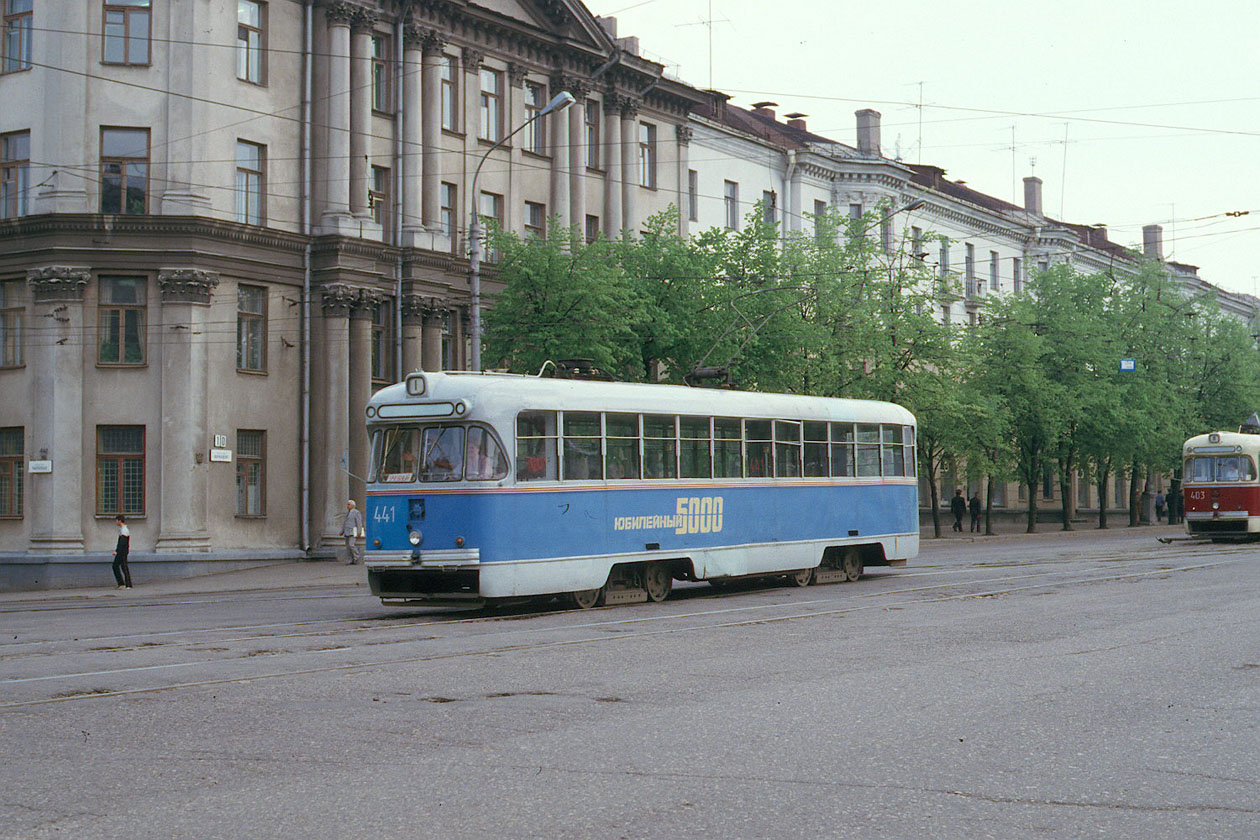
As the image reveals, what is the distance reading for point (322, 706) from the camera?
10.0m

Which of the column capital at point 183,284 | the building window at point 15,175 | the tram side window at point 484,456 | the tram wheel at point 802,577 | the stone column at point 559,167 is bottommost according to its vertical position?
A: the tram wheel at point 802,577

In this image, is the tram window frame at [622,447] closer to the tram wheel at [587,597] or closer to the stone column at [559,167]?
the tram wheel at [587,597]

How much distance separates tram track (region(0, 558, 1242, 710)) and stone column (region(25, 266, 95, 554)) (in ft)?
55.8

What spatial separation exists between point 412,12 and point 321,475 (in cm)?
1200

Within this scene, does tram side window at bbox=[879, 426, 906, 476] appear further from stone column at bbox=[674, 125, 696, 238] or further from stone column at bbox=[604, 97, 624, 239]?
stone column at bbox=[674, 125, 696, 238]

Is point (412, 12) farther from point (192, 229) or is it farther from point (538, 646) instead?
point (538, 646)

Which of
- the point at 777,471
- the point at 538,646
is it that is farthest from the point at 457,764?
the point at 777,471

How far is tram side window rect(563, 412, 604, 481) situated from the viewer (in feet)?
62.4

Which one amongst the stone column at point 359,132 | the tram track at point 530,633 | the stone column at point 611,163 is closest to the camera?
the tram track at point 530,633

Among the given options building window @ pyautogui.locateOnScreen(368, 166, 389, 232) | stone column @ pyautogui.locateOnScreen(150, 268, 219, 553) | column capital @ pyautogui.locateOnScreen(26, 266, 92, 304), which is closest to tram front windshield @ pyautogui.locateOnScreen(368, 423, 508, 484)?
stone column @ pyautogui.locateOnScreen(150, 268, 219, 553)

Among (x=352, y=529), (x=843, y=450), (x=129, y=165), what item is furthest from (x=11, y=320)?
(x=843, y=450)

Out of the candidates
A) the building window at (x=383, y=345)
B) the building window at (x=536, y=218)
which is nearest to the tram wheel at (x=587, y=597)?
the building window at (x=383, y=345)

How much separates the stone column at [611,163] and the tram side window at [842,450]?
1941 centimetres

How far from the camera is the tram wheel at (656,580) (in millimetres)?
20530
